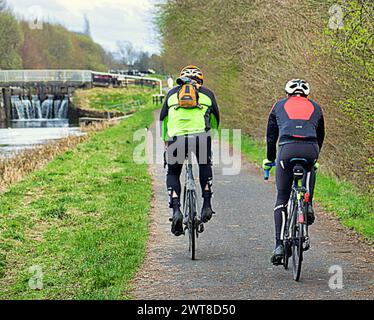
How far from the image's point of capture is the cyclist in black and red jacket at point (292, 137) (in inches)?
287

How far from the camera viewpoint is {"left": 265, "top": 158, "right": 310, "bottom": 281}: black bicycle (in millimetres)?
7164

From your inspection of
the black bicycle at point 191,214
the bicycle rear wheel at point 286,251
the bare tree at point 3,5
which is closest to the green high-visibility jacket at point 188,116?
the black bicycle at point 191,214

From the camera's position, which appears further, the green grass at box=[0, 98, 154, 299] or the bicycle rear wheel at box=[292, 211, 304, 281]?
the green grass at box=[0, 98, 154, 299]

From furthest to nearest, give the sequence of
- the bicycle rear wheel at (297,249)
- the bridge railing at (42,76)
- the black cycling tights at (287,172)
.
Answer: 1. the bridge railing at (42,76)
2. the black cycling tights at (287,172)
3. the bicycle rear wheel at (297,249)

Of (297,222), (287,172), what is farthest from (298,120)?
(297,222)

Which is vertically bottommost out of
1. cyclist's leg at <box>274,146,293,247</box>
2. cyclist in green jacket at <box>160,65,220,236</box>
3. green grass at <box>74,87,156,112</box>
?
cyclist's leg at <box>274,146,293,247</box>

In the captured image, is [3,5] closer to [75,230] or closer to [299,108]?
[75,230]

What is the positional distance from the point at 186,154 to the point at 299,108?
159 cm

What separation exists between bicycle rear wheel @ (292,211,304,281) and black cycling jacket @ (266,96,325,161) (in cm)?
83

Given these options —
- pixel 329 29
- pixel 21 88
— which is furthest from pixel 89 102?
pixel 329 29

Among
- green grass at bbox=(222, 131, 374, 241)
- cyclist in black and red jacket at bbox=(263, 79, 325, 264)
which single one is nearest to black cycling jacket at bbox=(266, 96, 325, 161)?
cyclist in black and red jacket at bbox=(263, 79, 325, 264)

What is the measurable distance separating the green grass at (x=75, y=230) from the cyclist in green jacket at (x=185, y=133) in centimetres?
89

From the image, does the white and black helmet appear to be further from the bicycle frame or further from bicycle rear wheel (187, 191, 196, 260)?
bicycle rear wheel (187, 191, 196, 260)

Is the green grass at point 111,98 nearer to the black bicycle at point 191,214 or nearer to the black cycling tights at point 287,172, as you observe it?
the black bicycle at point 191,214
